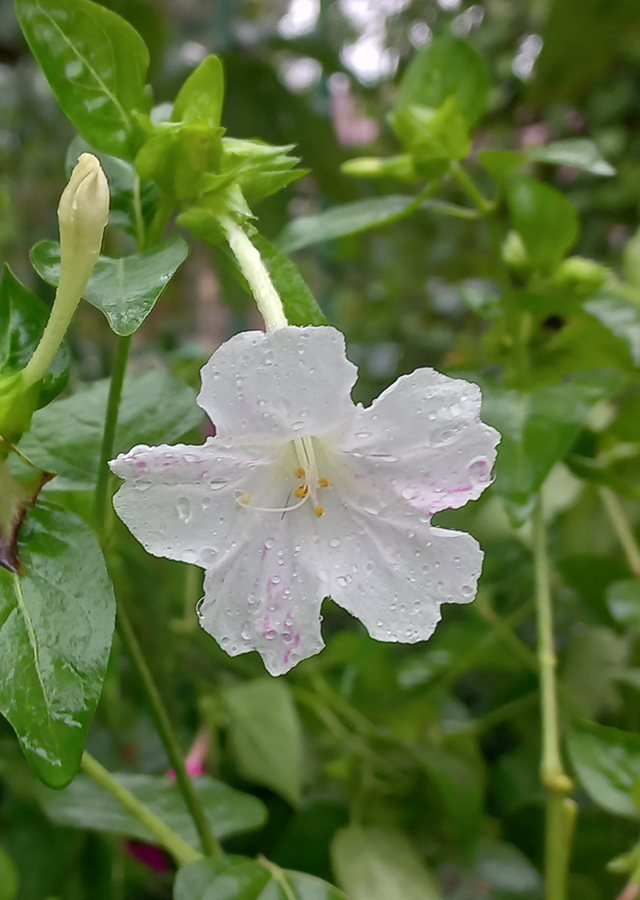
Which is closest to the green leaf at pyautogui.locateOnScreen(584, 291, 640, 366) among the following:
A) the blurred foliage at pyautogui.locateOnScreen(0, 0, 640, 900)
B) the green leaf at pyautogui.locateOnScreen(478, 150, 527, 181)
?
the blurred foliage at pyautogui.locateOnScreen(0, 0, 640, 900)

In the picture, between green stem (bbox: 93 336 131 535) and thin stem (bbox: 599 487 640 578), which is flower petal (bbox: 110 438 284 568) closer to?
green stem (bbox: 93 336 131 535)

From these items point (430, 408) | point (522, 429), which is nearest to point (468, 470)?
point (430, 408)

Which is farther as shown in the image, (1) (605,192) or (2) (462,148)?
(1) (605,192)

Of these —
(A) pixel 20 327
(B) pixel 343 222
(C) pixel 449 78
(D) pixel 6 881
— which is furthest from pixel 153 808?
(C) pixel 449 78

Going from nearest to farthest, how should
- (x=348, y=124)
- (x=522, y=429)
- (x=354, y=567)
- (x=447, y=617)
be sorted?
(x=354, y=567) < (x=522, y=429) < (x=447, y=617) < (x=348, y=124)

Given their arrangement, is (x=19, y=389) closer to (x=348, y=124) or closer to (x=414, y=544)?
(x=414, y=544)

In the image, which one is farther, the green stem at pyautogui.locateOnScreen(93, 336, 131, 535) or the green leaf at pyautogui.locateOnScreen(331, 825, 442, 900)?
the green leaf at pyautogui.locateOnScreen(331, 825, 442, 900)

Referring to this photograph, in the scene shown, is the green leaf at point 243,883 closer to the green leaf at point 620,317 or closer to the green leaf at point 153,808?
the green leaf at point 153,808

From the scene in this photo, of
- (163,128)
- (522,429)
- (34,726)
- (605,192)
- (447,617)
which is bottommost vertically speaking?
(447,617)
